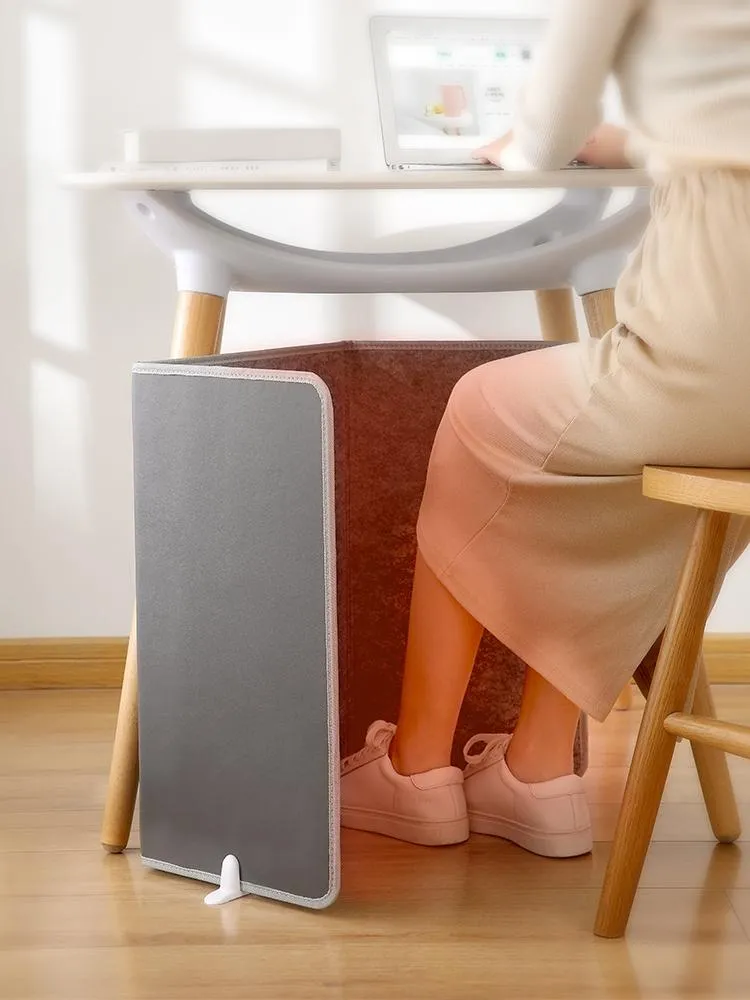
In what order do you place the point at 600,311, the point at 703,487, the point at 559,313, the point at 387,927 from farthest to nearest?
the point at 559,313
the point at 600,311
the point at 387,927
the point at 703,487

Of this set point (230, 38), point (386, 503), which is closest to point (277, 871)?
point (386, 503)

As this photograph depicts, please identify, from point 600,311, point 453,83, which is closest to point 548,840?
point 600,311

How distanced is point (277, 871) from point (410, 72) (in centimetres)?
103

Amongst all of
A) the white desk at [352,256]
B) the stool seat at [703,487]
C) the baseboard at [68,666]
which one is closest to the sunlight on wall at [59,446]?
the baseboard at [68,666]

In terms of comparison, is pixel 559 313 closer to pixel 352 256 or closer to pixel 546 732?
pixel 352 256

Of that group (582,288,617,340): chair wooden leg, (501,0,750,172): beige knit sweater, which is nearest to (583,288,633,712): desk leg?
(582,288,617,340): chair wooden leg

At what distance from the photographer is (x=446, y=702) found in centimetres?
142

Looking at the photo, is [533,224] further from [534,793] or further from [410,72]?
[534,793]

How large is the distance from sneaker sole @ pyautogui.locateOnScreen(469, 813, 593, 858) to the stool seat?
0.44 m

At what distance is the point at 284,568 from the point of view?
1.24 metres

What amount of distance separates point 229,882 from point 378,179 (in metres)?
0.70

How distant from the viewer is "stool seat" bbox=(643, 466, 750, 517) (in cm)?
108

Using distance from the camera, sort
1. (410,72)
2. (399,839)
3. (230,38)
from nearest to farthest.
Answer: (399,839)
(410,72)
(230,38)

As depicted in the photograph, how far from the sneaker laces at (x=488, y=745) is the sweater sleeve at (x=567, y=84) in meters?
0.65
